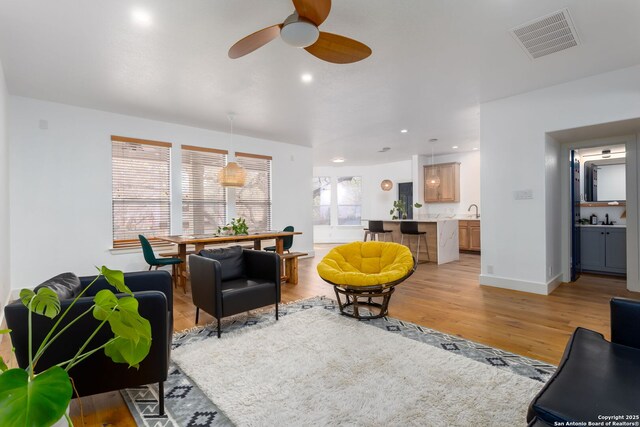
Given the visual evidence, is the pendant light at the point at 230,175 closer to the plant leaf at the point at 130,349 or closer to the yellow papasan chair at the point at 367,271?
the yellow papasan chair at the point at 367,271

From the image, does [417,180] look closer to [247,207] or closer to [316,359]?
[247,207]

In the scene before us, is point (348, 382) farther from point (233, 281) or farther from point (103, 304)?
point (233, 281)

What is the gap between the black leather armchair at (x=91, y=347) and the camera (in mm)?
1495

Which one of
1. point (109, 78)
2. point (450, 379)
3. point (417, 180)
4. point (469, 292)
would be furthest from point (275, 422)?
point (417, 180)

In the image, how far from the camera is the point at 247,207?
6.48 m

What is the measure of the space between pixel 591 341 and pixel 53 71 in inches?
199

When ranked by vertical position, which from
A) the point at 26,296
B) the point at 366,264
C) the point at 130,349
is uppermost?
the point at 26,296

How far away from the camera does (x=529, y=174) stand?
4125 mm

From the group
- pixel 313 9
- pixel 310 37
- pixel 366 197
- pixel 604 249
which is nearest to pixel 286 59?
pixel 310 37

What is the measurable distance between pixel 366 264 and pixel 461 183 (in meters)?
5.86

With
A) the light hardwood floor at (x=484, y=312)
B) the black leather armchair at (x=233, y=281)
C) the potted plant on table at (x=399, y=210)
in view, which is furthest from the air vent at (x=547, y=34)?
the potted plant on table at (x=399, y=210)

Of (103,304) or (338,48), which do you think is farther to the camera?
(338,48)

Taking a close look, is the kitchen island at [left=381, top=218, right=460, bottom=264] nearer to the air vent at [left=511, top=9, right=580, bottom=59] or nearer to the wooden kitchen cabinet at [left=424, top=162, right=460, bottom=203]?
the wooden kitchen cabinet at [left=424, top=162, right=460, bottom=203]

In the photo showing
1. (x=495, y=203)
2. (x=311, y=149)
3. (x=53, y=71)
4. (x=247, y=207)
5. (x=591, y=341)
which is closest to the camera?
(x=591, y=341)
